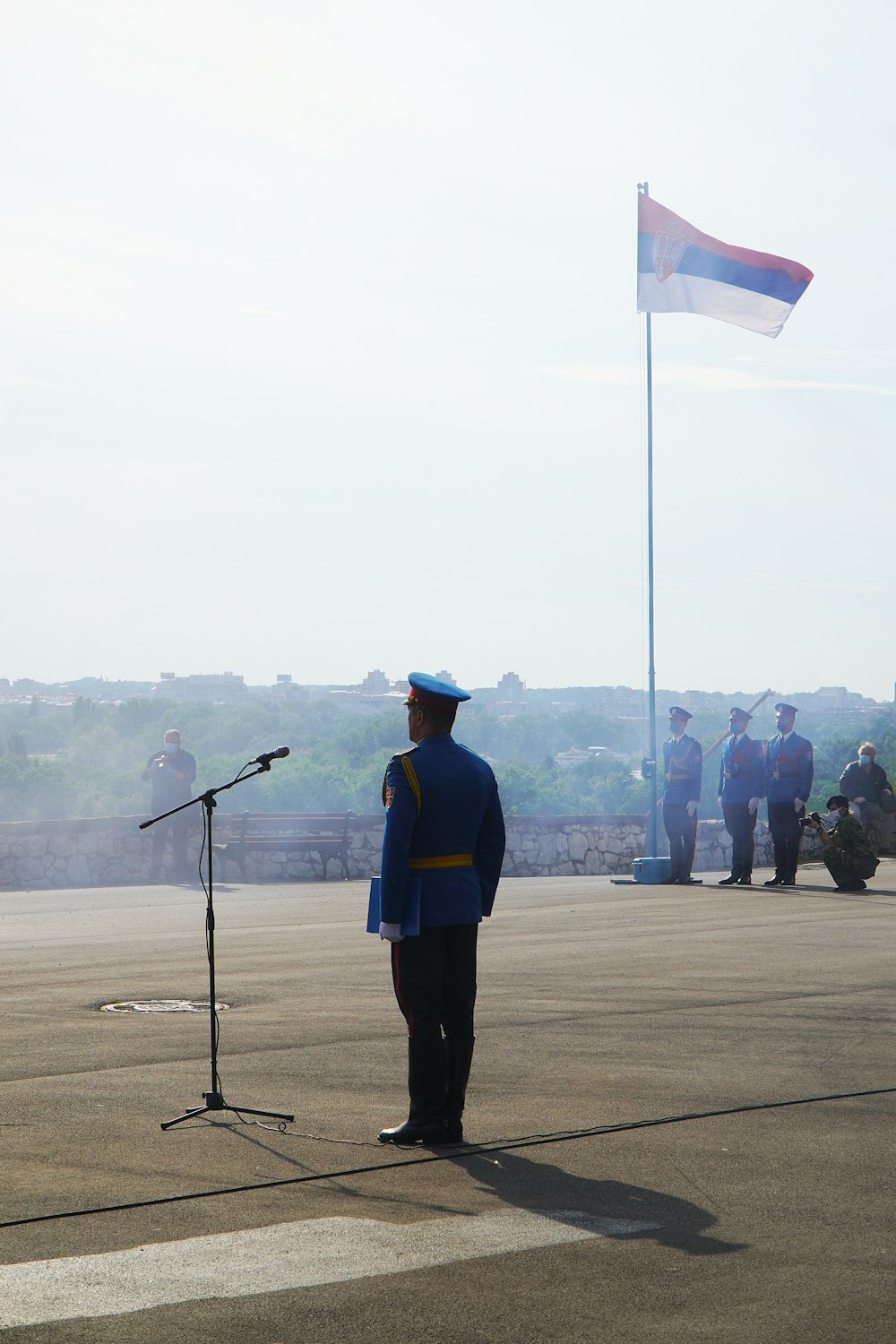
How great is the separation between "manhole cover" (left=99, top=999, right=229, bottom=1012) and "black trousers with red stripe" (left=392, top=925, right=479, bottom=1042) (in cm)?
334

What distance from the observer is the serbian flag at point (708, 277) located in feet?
71.4

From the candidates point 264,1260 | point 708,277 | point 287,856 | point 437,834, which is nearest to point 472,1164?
point 437,834

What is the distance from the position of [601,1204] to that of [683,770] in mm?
14758

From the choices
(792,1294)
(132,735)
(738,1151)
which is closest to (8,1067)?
(738,1151)

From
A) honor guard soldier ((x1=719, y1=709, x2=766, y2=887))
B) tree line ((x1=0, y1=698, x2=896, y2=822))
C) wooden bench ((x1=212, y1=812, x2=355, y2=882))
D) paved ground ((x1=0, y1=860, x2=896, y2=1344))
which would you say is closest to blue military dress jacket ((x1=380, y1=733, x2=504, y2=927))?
paved ground ((x1=0, y1=860, x2=896, y2=1344))

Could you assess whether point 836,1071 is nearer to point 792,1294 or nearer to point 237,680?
point 792,1294

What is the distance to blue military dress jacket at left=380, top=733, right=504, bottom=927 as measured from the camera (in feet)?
22.3

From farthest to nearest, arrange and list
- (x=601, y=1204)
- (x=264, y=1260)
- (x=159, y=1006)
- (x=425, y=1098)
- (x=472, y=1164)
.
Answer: (x=159, y=1006)
(x=425, y=1098)
(x=472, y=1164)
(x=601, y=1204)
(x=264, y=1260)

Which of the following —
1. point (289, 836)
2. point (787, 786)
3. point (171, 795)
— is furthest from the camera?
point (289, 836)

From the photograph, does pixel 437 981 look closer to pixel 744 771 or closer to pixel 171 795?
pixel 744 771

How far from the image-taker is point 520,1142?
6531 mm

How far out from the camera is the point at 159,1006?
33.4 ft

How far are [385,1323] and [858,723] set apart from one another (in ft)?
191

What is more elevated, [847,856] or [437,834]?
[437,834]
